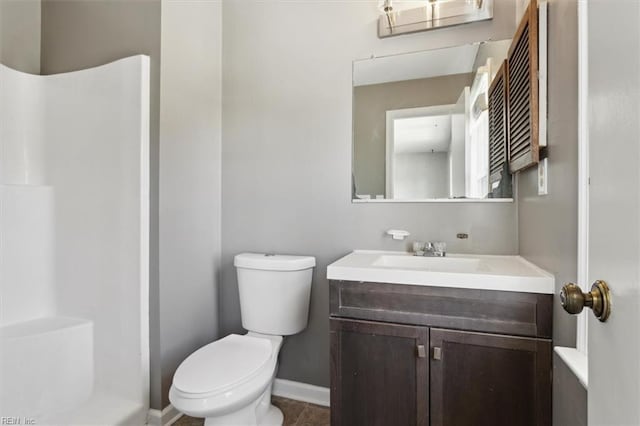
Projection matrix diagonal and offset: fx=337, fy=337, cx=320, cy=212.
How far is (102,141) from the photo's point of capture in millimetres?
1765

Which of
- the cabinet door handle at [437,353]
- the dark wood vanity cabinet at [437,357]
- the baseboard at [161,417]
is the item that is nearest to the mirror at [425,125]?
the dark wood vanity cabinet at [437,357]

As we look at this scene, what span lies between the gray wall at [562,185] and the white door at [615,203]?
1.28ft

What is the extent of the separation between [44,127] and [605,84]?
245 centimetres

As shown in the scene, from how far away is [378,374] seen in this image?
133 centimetres

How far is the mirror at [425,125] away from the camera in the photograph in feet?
5.55

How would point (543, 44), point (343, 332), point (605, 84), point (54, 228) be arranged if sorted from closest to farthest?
point (605, 84), point (543, 44), point (343, 332), point (54, 228)

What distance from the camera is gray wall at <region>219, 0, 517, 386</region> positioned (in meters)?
1.80

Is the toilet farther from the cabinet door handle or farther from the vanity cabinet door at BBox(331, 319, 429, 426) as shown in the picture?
the cabinet door handle

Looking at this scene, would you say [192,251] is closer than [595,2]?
No

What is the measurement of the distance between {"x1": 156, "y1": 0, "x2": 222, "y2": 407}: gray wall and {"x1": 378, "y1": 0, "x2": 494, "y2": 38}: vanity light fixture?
3.38 ft

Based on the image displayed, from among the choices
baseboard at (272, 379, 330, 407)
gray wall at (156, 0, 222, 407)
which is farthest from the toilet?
gray wall at (156, 0, 222, 407)

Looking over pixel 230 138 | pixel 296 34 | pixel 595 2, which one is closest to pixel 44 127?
pixel 230 138

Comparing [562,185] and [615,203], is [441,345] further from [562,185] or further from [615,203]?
[615,203]

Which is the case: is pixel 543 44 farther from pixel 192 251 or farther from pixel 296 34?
pixel 192 251
